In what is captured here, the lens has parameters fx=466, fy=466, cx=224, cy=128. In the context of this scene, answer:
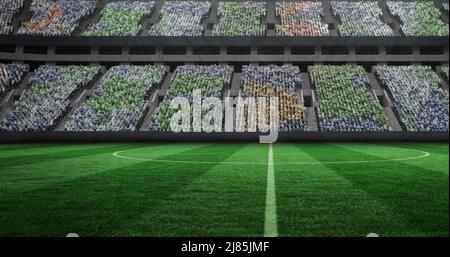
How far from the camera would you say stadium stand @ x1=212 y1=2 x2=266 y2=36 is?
4784 centimetres

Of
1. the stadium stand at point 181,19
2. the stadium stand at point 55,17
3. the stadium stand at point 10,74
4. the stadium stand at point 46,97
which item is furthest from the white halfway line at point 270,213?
the stadium stand at point 55,17

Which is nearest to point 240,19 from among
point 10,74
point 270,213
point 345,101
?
point 345,101

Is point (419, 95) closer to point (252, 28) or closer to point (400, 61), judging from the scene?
point (400, 61)

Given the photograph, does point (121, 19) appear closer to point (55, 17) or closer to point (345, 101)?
point (55, 17)

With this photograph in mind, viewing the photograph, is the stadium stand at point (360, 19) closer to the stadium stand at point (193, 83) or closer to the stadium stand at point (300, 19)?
the stadium stand at point (300, 19)

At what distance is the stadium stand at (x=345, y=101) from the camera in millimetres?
34625

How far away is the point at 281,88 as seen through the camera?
134 feet

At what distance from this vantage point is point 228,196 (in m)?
8.48

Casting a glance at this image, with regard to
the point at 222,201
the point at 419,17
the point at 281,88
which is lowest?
the point at 222,201

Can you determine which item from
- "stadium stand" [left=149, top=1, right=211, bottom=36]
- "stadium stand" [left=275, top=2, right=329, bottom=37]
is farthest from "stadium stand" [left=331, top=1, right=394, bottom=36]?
"stadium stand" [left=149, top=1, right=211, bottom=36]

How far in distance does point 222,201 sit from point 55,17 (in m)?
46.0

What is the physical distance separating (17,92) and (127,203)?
38.1 meters

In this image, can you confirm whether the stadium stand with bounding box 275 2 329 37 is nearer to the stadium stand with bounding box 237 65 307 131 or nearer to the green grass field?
the stadium stand with bounding box 237 65 307 131
